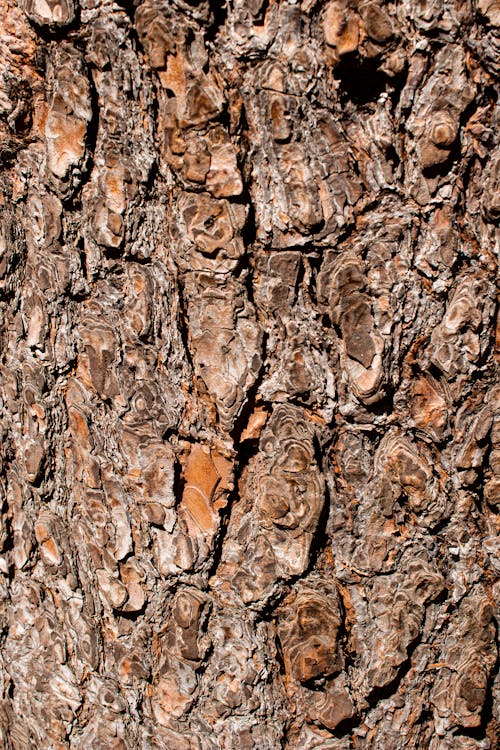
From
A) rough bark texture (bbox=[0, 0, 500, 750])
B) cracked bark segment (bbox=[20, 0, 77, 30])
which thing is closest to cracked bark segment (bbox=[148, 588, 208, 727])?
rough bark texture (bbox=[0, 0, 500, 750])

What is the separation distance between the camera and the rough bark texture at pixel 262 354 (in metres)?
0.95

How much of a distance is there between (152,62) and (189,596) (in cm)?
87

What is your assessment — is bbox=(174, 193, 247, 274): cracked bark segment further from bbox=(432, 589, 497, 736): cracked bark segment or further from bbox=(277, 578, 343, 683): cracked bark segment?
bbox=(432, 589, 497, 736): cracked bark segment

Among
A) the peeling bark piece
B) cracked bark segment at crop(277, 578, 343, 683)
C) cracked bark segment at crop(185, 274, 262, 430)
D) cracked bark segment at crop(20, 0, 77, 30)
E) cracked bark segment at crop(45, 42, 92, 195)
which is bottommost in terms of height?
cracked bark segment at crop(277, 578, 343, 683)

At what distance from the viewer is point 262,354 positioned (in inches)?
40.2

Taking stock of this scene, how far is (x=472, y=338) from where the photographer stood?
1.00 m

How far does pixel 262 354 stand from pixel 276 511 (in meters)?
0.26

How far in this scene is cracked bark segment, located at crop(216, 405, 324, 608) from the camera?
104cm

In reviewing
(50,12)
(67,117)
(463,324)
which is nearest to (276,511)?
(463,324)

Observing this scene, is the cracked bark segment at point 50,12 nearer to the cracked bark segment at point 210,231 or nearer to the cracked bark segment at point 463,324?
the cracked bark segment at point 210,231

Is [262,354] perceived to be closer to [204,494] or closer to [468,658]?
[204,494]

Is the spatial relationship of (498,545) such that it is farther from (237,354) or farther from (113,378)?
(113,378)

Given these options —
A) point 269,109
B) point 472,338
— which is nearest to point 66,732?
point 472,338

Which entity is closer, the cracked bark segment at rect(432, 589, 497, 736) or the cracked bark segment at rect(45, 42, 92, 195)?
the cracked bark segment at rect(45, 42, 92, 195)
